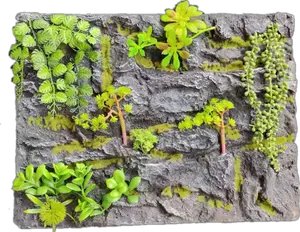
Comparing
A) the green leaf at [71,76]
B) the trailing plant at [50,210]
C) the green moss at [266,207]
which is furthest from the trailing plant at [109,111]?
the green moss at [266,207]

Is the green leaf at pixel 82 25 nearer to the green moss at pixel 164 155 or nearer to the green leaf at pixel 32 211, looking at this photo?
the green moss at pixel 164 155

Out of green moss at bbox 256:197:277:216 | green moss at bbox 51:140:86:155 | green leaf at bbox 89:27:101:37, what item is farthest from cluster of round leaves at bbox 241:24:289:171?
green moss at bbox 51:140:86:155

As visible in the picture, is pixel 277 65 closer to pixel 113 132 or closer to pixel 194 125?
pixel 194 125

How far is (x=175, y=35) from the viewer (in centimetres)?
252

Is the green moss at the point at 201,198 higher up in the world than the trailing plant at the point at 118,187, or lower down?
lower down

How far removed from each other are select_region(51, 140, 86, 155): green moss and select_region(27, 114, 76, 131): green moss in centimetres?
7

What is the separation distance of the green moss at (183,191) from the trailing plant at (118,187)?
17 cm

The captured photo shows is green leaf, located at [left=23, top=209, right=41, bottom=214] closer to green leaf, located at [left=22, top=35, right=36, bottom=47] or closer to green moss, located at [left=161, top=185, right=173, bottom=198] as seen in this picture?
green moss, located at [left=161, top=185, right=173, bottom=198]

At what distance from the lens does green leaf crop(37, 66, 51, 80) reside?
249cm

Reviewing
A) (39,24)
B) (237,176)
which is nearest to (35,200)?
(39,24)

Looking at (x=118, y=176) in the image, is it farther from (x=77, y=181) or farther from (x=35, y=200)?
(x=35, y=200)

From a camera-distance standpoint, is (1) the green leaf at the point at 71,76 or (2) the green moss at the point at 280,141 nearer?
(1) the green leaf at the point at 71,76

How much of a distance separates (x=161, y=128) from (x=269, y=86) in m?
0.48

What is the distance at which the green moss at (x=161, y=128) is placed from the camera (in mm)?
2574
